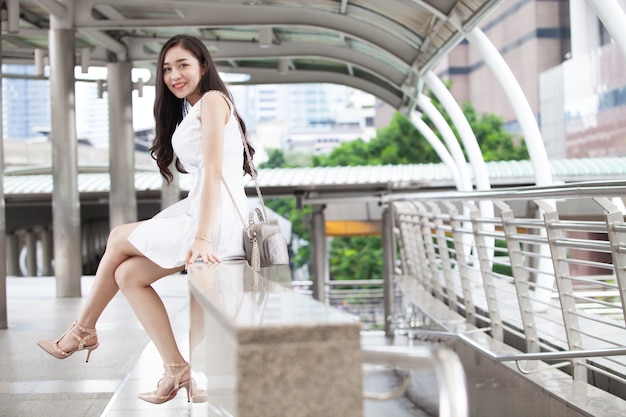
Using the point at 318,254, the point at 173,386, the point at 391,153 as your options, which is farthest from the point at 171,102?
the point at 391,153

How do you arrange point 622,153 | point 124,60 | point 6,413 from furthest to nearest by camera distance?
point 622,153
point 124,60
point 6,413

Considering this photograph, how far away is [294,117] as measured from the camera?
17225 cm

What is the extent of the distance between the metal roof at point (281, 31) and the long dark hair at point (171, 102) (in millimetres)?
5745

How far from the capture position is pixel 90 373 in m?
5.83

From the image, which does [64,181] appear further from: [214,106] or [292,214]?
[292,214]

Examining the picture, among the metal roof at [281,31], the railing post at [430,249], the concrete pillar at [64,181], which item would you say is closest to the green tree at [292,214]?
the metal roof at [281,31]

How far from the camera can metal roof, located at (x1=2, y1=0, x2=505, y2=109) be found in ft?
40.0

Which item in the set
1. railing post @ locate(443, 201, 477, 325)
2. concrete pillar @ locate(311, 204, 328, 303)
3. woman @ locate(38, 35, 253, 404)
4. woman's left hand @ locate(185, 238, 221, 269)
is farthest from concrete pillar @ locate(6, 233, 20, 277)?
woman's left hand @ locate(185, 238, 221, 269)

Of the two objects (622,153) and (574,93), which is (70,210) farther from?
(574,93)

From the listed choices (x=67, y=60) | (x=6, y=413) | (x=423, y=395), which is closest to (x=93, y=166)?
(x=67, y=60)

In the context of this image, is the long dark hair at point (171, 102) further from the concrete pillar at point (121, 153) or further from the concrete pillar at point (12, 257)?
the concrete pillar at point (12, 257)

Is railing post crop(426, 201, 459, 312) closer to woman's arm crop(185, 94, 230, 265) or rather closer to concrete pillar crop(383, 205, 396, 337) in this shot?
woman's arm crop(185, 94, 230, 265)

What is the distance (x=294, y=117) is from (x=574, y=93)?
11023cm

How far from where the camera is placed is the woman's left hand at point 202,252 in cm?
361
